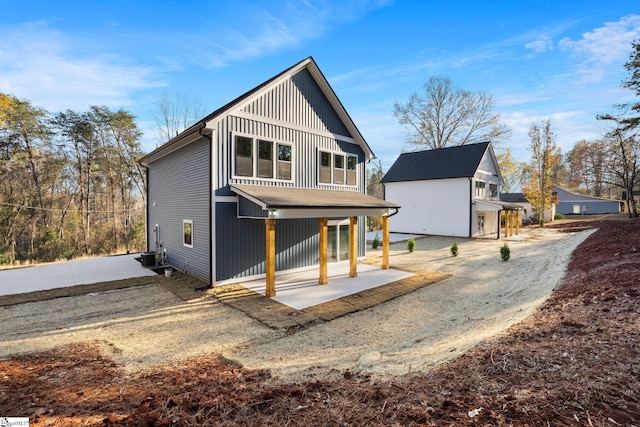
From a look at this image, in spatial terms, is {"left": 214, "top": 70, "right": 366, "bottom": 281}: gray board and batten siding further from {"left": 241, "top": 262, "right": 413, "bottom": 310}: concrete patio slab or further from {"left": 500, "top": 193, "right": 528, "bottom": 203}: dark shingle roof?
{"left": 500, "top": 193, "right": 528, "bottom": 203}: dark shingle roof

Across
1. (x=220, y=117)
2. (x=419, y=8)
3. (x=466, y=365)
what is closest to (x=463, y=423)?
(x=466, y=365)

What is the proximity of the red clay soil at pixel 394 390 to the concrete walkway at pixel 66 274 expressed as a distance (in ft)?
20.1

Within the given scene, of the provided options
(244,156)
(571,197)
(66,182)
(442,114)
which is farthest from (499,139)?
(66,182)

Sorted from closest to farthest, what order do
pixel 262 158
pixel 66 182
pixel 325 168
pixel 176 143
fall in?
pixel 262 158 < pixel 176 143 < pixel 325 168 < pixel 66 182

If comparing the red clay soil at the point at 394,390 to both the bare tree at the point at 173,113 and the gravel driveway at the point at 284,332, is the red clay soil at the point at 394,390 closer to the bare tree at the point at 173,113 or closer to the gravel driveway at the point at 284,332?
the gravel driveway at the point at 284,332

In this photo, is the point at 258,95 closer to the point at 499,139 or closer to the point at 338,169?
the point at 338,169

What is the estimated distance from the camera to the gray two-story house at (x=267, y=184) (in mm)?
9062

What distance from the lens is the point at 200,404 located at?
2.87 meters

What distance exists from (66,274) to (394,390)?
13.2 meters

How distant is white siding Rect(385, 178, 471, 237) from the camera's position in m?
22.7

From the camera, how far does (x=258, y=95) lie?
9.95m

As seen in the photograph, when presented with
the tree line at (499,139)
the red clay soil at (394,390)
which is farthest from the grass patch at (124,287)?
the tree line at (499,139)

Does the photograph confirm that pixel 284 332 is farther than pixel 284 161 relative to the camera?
No

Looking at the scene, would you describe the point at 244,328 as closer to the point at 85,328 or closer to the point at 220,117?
the point at 85,328
